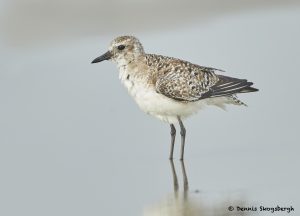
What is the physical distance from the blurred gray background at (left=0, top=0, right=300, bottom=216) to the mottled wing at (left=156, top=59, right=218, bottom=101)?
1.90ft

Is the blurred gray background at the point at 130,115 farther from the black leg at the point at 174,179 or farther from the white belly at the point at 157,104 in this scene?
the white belly at the point at 157,104

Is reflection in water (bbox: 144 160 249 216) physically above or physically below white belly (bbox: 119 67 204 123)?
below

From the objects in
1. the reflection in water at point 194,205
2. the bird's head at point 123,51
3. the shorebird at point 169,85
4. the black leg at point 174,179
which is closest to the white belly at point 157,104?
the shorebird at point 169,85

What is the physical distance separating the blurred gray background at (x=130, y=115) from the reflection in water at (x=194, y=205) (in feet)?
0.09

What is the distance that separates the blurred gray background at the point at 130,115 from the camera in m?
9.61

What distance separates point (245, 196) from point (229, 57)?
217 inches

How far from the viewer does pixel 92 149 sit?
11.3 m

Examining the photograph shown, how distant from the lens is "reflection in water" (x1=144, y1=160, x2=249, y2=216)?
8.75 meters

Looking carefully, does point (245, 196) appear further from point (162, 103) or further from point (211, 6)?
point (211, 6)

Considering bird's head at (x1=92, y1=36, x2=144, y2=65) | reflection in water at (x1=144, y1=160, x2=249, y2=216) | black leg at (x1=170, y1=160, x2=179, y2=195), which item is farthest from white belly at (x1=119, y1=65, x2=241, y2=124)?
reflection in water at (x1=144, y1=160, x2=249, y2=216)

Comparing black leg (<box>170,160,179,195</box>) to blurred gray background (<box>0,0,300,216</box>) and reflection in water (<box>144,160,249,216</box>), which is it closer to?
blurred gray background (<box>0,0,300,216</box>)

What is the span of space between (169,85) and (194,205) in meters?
2.70

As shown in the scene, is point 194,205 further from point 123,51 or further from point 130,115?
point 130,115

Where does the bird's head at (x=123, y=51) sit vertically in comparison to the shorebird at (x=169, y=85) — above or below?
above
